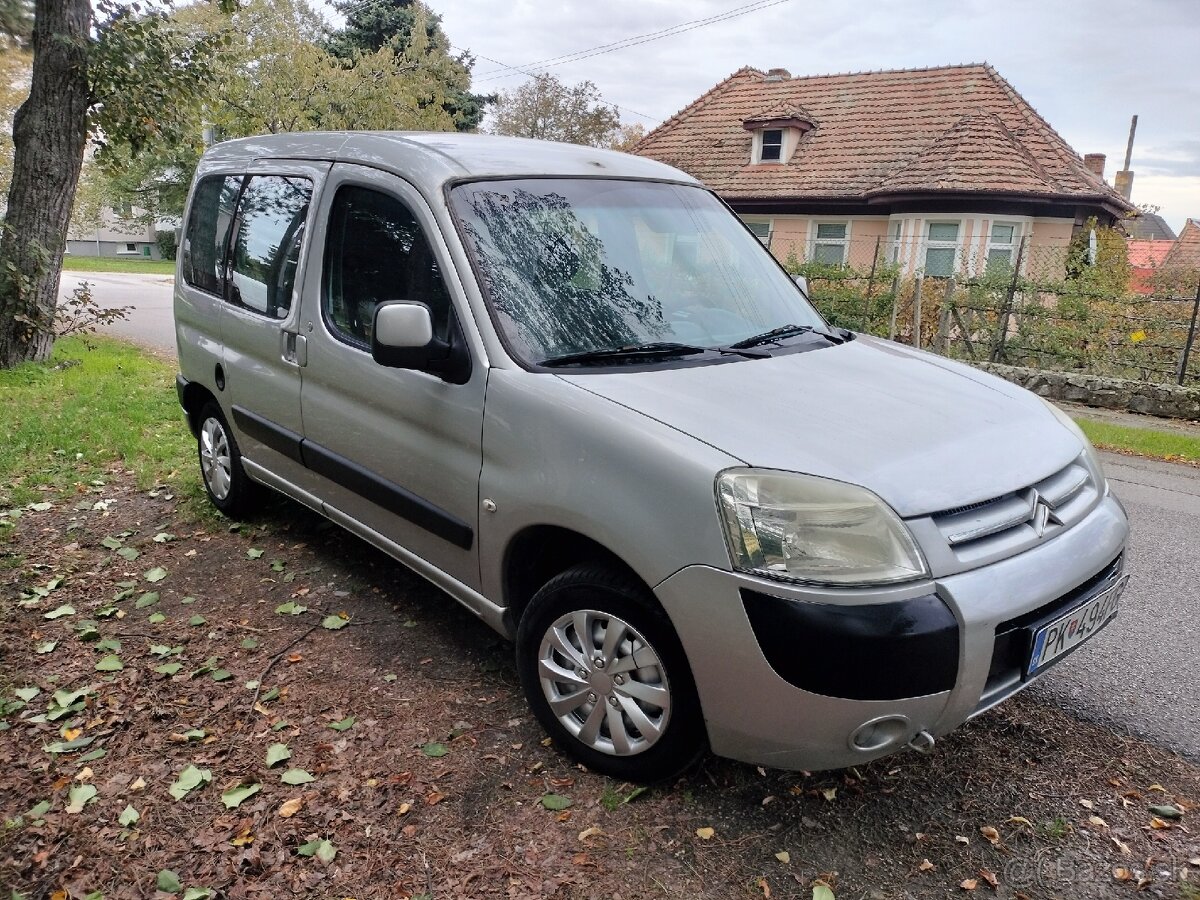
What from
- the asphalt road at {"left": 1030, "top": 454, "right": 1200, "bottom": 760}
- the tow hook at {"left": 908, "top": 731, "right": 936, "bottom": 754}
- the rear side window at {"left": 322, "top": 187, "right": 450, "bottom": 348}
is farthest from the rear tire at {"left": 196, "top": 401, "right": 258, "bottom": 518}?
the asphalt road at {"left": 1030, "top": 454, "right": 1200, "bottom": 760}

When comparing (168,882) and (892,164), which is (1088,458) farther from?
(892,164)

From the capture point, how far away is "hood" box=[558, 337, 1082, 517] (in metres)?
2.42

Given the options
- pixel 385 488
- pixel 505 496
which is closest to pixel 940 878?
pixel 505 496

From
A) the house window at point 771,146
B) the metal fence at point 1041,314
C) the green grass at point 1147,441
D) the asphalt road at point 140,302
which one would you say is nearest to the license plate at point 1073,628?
the green grass at point 1147,441

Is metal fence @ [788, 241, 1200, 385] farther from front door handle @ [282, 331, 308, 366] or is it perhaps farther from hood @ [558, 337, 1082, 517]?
front door handle @ [282, 331, 308, 366]

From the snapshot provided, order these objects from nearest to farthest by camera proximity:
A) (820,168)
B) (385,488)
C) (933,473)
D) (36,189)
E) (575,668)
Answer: (933,473), (575,668), (385,488), (36,189), (820,168)

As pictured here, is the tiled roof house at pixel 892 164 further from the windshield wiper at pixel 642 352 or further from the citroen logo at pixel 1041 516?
the citroen logo at pixel 1041 516

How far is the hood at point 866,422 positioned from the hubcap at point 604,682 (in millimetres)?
683

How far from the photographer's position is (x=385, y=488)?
3506 millimetres

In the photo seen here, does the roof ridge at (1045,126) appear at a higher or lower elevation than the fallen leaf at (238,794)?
higher

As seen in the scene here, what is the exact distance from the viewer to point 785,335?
11.6 ft

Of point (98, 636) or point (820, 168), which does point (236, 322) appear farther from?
point (820, 168)

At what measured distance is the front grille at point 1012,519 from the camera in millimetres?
2393

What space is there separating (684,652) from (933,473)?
0.86 m
